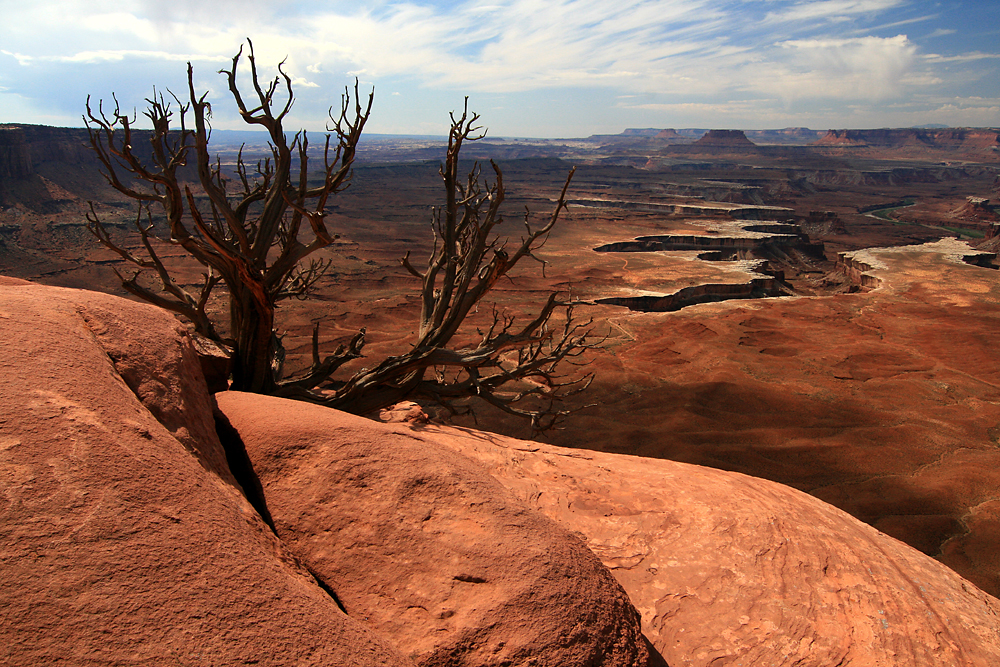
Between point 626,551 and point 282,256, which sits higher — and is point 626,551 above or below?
below

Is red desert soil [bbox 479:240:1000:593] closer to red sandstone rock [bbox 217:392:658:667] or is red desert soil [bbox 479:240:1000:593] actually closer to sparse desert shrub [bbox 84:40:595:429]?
sparse desert shrub [bbox 84:40:595:429]

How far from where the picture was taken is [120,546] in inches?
56.5

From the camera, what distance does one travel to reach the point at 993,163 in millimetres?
92750

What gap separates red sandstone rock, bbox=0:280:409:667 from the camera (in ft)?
4.18

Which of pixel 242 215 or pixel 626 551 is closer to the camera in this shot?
pixel 626 551

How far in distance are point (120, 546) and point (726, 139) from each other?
11901cm

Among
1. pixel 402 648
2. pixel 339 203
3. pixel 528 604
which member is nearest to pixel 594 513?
pixel 528 604

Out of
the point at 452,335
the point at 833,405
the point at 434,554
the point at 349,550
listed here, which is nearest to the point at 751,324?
the point at 833,405

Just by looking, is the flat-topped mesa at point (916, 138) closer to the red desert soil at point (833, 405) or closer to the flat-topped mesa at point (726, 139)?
the flat-topped mesa at point (726, 139)

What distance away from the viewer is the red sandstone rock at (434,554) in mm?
1896

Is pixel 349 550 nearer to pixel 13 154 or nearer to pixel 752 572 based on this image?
pixel 752 572

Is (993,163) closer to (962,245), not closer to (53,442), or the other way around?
(962,245)

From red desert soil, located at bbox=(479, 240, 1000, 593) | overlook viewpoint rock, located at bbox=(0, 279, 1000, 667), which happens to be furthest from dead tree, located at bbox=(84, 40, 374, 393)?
red desert soil, located at bbox=(479, 240, 1000, 593)

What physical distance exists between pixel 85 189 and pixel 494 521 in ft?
136
